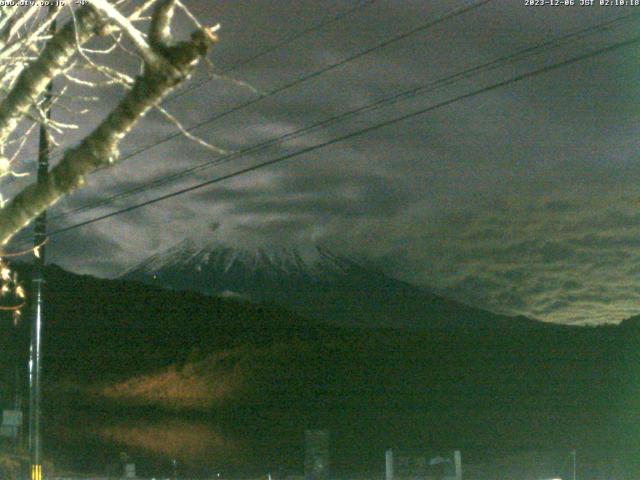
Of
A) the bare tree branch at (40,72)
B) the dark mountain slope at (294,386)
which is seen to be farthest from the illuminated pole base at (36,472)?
the dark mountain slope at (294,386)

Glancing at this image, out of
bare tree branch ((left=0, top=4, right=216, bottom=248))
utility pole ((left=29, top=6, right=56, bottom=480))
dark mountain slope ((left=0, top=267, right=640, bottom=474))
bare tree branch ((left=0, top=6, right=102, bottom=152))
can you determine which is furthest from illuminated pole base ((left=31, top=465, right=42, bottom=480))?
dark mountain slope ((left=0, top=267, right=640, bottom=474))

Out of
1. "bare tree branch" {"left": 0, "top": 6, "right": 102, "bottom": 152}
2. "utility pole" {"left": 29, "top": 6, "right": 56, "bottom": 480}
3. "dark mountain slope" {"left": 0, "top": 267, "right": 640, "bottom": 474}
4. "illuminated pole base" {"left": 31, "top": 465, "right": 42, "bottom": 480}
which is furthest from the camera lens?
"dark mountain slope" {"left": 0, "top": 267, "right": 640, "bottom": 474}

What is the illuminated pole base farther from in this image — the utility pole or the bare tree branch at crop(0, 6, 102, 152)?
the bare tree branch at crop(0, 6, 102, 152)

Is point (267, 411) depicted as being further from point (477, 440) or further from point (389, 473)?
point (389, 473)

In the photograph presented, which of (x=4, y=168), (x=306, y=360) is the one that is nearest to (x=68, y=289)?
(x=306, y=360)

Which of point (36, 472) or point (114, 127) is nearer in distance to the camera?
point (114, 127)

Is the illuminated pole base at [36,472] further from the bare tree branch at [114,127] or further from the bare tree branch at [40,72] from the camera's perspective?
the bare tree branch at [114,127]

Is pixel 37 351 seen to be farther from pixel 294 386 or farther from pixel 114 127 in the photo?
pixel 294 386

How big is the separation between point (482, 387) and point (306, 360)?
20.8m

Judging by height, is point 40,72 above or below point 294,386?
above

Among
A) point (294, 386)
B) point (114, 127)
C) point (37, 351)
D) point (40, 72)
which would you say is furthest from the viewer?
point (294, 386)

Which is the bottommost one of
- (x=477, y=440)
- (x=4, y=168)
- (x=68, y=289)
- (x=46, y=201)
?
(x=477, y=440)

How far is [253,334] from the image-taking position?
106 metres

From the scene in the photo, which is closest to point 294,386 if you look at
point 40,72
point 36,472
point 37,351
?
point 37,351
